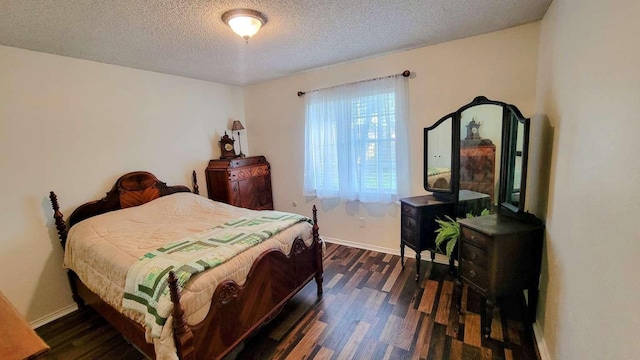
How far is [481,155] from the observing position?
7.89 feet

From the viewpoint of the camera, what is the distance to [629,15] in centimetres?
89

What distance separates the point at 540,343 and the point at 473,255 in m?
0.67

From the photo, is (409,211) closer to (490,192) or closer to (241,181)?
(490,192)

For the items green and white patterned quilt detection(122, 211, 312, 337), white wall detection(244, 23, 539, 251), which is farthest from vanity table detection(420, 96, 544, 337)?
green and white patterned quilt detection(122, 211, 312, 337)

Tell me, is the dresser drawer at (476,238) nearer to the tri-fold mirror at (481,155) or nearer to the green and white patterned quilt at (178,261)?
the tri-fold mirror at (481,155)

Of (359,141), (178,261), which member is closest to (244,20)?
(178,261)

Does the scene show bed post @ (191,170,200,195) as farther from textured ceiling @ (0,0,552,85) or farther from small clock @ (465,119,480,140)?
small clock @ (465,119,480,140)

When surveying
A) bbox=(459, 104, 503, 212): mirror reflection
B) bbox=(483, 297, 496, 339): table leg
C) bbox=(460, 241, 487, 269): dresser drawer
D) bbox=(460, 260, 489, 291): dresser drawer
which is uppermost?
bbox=(459, 104, 503, 212): mirror reflection

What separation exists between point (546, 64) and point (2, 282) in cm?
478

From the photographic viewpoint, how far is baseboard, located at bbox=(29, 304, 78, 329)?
2.34 metres

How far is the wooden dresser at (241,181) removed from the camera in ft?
11.6

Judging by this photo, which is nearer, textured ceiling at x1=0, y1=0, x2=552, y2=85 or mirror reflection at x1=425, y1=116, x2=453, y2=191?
textured ceiling at x1=0, y1=0, x2=552, y2=85

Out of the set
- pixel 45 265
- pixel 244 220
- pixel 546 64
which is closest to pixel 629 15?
pixel 546 64

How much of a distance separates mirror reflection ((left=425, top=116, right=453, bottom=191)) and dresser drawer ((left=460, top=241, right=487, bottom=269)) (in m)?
0.81
